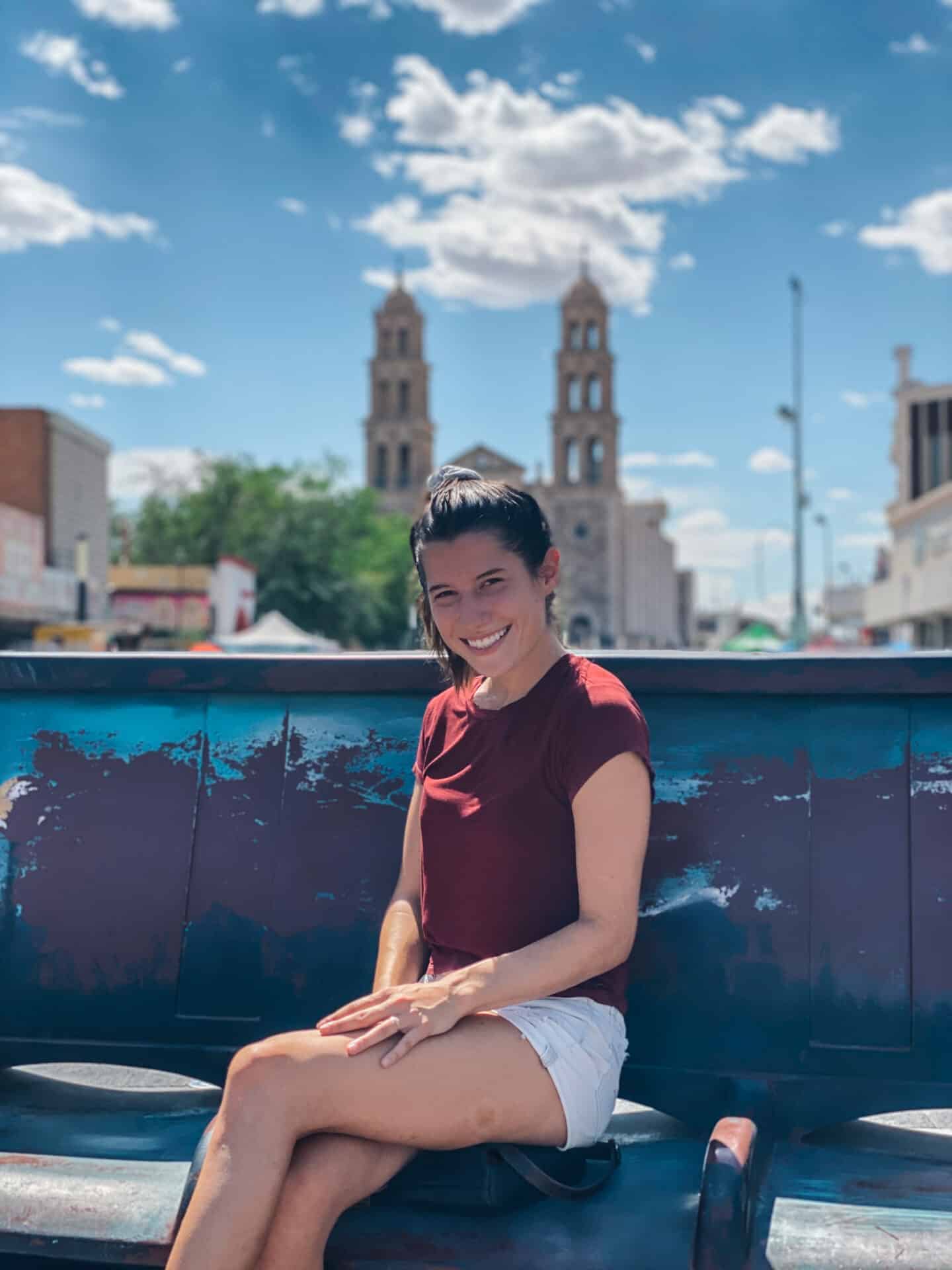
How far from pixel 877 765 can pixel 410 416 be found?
106 meters

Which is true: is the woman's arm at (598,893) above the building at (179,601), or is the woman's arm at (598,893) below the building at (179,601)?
below

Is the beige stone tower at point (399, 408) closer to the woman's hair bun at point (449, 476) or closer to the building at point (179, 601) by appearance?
the building at point (179, 601)

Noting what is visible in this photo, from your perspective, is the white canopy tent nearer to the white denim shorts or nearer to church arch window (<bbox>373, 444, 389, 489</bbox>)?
the white denim shorts

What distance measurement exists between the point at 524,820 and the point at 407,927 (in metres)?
0.40

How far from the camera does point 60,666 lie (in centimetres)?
316

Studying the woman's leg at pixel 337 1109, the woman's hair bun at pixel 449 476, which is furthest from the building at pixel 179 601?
the woman's leg at pixel 337 1109

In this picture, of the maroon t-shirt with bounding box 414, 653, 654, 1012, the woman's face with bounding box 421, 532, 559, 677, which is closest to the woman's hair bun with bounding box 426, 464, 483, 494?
the woman's face with bounding box 421, 532, 559, 677

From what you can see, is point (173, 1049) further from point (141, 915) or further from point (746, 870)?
point (746, 870)

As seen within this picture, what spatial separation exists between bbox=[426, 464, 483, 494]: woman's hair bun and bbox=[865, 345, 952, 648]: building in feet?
132

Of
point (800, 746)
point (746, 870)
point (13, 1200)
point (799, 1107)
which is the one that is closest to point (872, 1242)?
point (799, 1107)

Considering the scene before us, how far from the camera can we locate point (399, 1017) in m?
2.26

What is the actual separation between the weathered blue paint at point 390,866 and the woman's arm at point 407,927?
0.65 ft

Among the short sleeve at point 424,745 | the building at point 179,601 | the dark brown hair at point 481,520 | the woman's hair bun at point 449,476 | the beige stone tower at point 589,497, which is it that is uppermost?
the beige stone tower at point 589,497

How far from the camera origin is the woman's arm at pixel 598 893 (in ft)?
7.78
